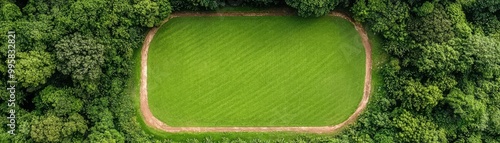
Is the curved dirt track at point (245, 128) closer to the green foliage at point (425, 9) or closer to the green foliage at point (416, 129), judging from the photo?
the green foliage at point (416, 129)

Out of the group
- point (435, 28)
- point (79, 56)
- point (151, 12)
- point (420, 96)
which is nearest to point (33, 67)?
point (79, 56)

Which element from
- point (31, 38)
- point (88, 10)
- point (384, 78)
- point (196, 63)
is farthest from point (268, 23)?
point (31, 38)

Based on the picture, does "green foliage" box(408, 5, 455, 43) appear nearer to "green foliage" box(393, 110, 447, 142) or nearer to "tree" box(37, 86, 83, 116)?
"green foliage" box(393, 110, 447, 142)

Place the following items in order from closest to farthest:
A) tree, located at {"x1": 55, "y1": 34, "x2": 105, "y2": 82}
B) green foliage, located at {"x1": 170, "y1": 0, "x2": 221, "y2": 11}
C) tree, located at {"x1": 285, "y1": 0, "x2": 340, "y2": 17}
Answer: tree, located at {"x1": 55, "y1": 34, "x2": 105, "y2": 82} < tree, located at {"x1": 285, "y1": 0, "x2": 340, "y2": 17} < green foliage, located at {"x1": 170, "y1": 0, "x2": 221, "y2": 11}

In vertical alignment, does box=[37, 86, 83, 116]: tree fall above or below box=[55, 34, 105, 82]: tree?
below

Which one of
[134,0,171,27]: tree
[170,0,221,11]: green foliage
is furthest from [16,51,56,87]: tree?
[170,0,221,11]: green foliage

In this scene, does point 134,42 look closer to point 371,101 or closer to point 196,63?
point 196,63

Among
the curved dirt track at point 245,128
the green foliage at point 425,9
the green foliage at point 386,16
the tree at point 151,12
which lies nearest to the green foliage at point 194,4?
the tree at point 151,12
